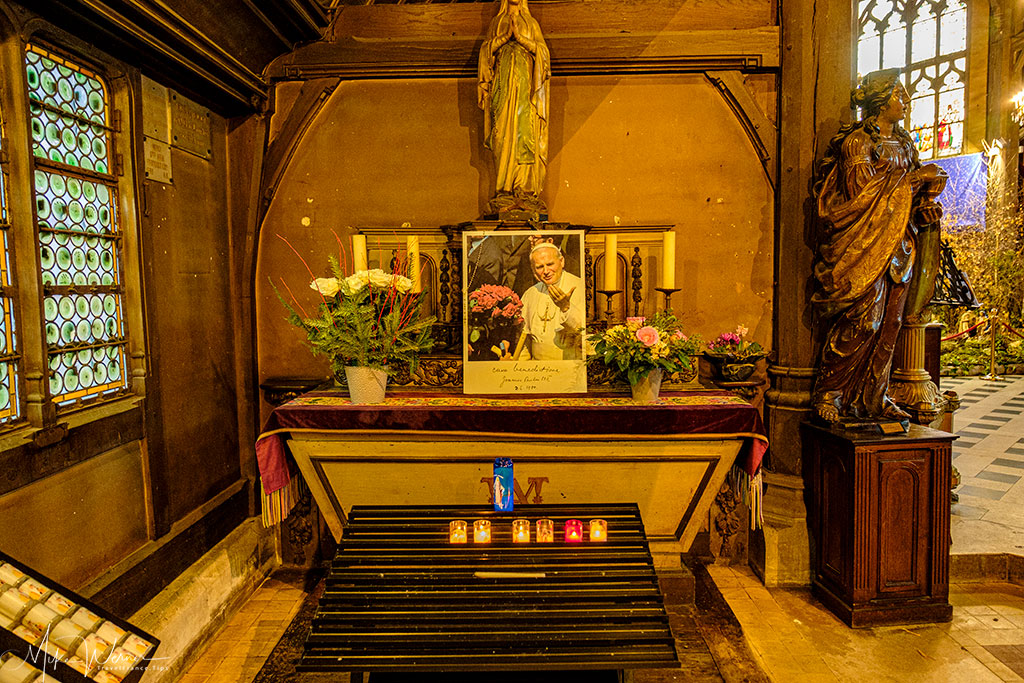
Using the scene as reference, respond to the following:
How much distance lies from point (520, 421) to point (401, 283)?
1.08 m

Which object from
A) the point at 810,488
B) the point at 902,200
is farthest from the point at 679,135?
the point at 810,488

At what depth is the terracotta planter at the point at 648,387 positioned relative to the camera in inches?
131

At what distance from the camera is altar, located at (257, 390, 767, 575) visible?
3166 millimetres

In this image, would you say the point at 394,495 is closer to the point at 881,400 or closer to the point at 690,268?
the point at 690,268

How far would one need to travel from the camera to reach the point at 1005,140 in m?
11.8

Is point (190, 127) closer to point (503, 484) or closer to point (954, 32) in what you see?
point (503, 484)

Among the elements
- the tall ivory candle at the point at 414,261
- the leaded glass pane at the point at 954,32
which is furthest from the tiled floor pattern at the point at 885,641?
the leaded glass pane at the point at 954,32

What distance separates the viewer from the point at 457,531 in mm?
2570

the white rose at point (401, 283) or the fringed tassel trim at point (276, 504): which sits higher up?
the white rose at point (401, 283)

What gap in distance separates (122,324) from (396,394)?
1503 millimetres

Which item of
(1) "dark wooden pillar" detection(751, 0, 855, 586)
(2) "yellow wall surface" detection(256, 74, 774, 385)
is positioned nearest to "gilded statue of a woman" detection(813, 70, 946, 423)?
(1) "dark wooden pillar" detection(751, 0, 855, 586)

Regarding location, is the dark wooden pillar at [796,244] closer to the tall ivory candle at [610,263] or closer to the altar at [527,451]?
the altar at [527,451]

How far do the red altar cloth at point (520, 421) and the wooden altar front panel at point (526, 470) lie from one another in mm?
66

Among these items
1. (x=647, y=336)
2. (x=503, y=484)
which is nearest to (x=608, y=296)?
(x=647, y=336)
